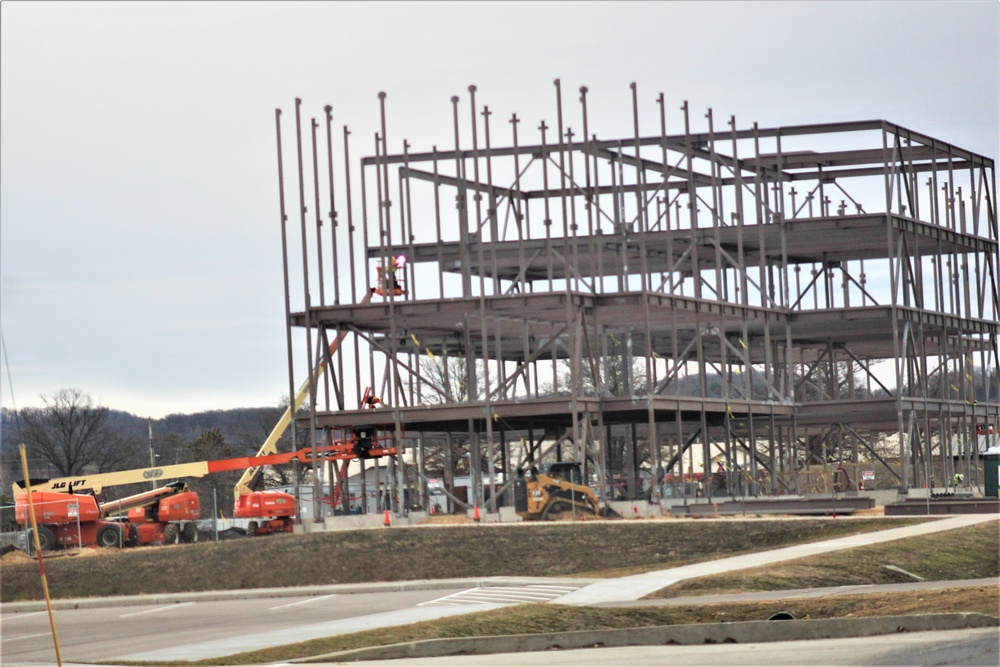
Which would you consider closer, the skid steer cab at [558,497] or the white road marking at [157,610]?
the white road marking at [157,610]

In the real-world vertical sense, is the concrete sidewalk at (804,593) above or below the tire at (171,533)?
below

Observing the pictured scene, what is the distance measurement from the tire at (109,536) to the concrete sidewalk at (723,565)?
83.8ft

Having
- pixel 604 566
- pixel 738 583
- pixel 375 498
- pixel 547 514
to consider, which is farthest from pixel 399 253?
pixel 738 583

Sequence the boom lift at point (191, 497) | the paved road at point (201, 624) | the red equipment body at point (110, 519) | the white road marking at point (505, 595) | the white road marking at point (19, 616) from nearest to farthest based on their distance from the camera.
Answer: the paved road at point (201, 624) → the white road marking at point (505, 595) → the white road marking at point (19, 616) → the red equipment body at point (110, 519) → the boom lift at point (191, 497)

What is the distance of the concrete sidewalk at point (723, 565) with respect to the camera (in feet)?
102

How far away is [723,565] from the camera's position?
35.4 meters

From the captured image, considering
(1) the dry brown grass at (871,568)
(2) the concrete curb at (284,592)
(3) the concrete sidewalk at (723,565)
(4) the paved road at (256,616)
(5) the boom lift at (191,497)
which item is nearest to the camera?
(4) the paved road at (256,616)

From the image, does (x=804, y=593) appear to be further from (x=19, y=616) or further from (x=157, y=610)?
(x=19, y=616)

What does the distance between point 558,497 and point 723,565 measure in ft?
60.5

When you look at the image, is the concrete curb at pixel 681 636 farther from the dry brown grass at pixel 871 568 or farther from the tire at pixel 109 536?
the tire at pixel 109 536

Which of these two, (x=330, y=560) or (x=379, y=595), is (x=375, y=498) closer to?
(x=330, y=560)

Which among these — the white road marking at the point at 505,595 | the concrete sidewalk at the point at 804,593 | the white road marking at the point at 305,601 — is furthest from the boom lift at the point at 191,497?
the concrete sidewalk at the point at 804,593

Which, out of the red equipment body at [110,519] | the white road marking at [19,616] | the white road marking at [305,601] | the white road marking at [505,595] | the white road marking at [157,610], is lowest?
the white road marking at [19,616]

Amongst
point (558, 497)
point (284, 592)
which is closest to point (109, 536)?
point (558, 497)
